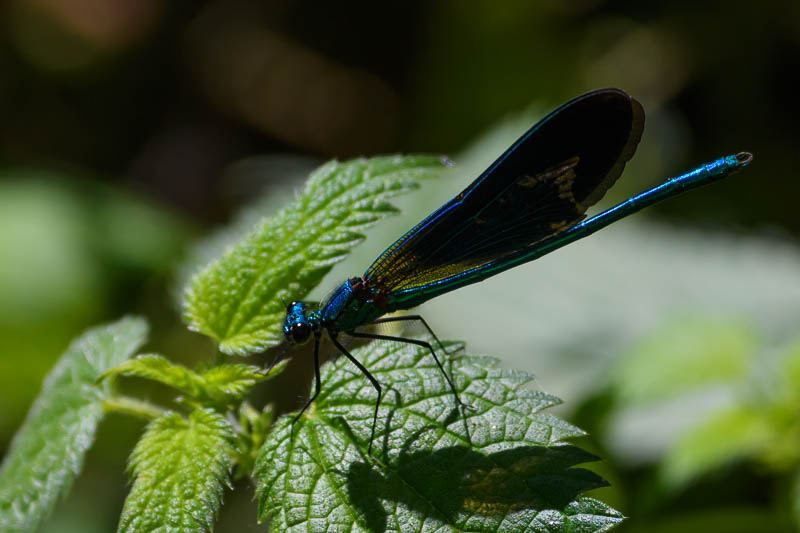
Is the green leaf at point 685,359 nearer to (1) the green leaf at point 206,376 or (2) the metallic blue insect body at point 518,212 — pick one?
(2) the metallic blue insect body at point 518,212

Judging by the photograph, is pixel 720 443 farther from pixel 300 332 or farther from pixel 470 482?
→ pixel 300 332

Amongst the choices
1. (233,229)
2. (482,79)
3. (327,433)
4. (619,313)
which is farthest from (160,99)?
(327,433)

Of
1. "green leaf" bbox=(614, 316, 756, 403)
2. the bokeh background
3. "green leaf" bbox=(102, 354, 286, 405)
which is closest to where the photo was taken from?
"green leaf" bbox=(102, 354, 286, 405)

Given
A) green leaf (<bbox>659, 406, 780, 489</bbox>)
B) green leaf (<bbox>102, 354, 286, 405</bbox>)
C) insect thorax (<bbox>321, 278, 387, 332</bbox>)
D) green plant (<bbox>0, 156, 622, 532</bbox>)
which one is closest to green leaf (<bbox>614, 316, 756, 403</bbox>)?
green leaf (<bbox>659, 406, 780, 489</bbox>)

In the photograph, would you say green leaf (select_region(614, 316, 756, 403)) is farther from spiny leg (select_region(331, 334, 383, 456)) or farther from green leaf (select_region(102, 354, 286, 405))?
green leaf (select_region(102, 354, 286, 405))

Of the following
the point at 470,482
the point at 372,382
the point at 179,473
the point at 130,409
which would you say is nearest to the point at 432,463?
the point at 470,482

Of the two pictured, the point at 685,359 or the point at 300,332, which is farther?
the point at 685,359
